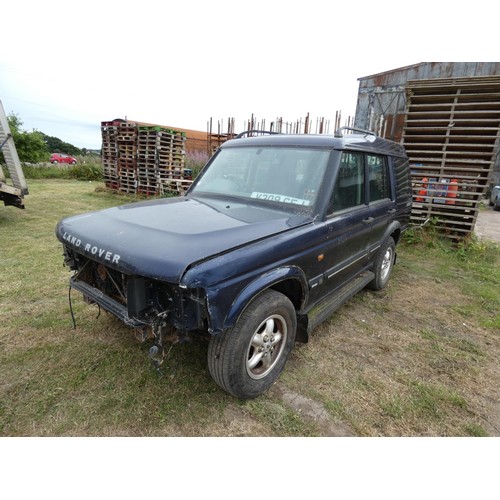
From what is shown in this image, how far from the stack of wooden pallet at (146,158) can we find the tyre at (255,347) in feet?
29.4

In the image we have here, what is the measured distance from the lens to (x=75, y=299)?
3895mm

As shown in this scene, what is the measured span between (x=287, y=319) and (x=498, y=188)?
52.1 feet

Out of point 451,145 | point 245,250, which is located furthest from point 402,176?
point 245,250

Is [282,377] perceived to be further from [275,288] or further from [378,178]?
[378,178]

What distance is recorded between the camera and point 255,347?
238 centimetres

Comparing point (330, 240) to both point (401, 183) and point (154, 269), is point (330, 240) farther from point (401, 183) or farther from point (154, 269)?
point (401, 183)

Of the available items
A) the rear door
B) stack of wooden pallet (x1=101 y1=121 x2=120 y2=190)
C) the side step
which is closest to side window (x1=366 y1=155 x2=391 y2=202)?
the rear door

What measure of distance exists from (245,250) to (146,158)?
10876 mm

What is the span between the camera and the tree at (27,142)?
60.4 feet

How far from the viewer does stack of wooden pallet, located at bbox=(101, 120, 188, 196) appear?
1137cm

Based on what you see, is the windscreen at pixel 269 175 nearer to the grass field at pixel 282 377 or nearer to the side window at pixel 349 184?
the side window at pixel 349 184

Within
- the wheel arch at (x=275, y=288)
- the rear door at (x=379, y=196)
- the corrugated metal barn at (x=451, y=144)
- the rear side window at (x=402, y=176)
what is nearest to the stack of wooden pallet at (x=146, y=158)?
the corrugated metal barn at (x=451, y=144)

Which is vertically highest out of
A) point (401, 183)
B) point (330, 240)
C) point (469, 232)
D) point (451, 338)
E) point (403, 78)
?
point (403, 78)

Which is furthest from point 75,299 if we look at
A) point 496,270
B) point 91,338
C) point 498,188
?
point 498,188
